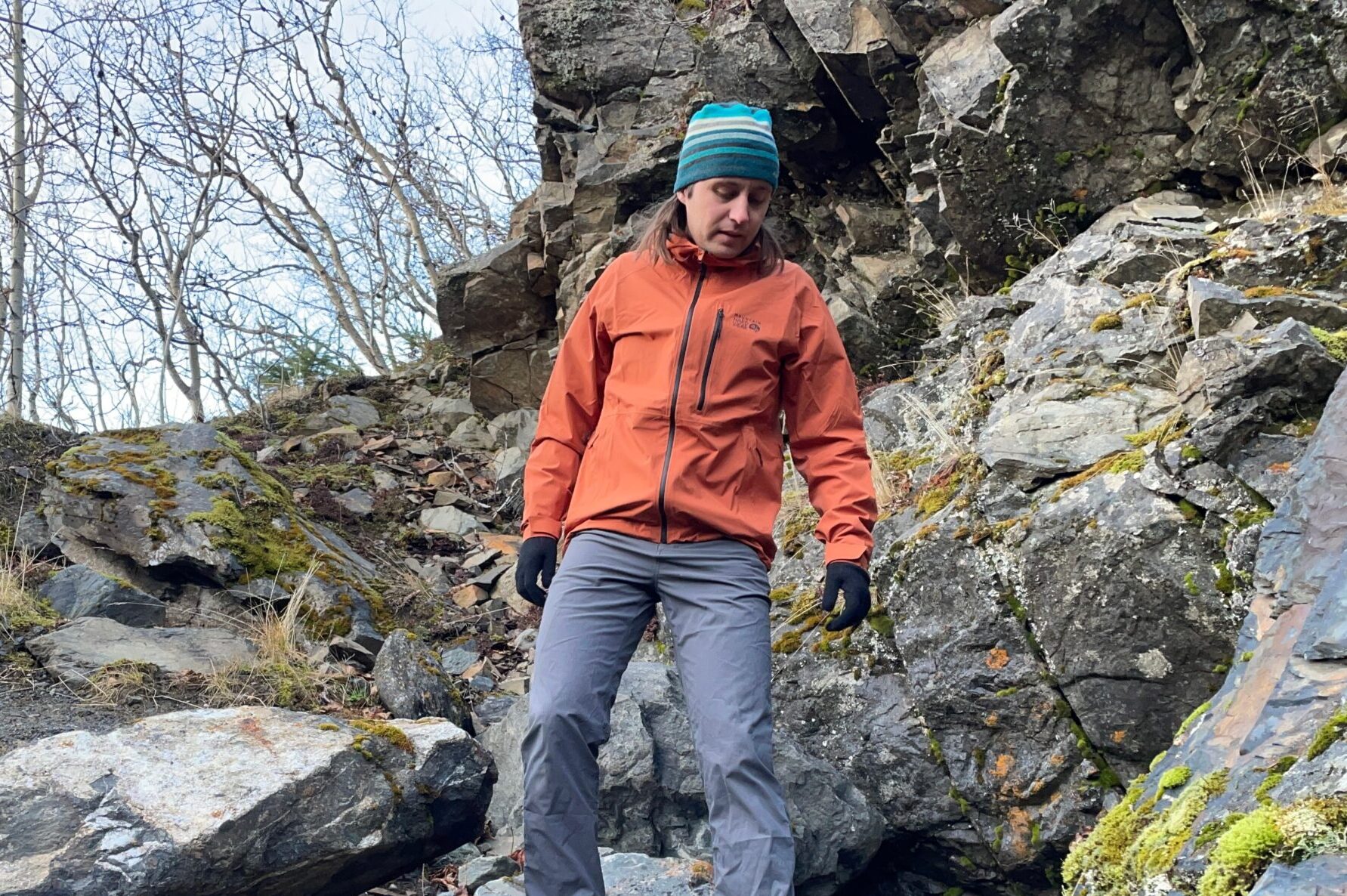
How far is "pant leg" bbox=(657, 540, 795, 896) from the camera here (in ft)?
9.21

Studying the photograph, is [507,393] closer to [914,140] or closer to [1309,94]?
[914,140]

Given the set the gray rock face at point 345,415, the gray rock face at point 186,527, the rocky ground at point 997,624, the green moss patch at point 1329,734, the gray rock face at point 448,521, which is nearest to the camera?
the green moss patch at point 1329,734

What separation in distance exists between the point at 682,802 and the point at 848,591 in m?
1.48

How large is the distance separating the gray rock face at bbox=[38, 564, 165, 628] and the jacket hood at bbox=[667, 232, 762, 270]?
4422mm

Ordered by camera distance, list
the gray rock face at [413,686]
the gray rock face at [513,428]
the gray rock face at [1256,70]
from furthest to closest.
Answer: the gray rock face at [513,428] → the gray rock face at [1256,70] → the gray rock face at [413,686]

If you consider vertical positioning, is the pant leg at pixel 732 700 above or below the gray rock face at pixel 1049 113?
below

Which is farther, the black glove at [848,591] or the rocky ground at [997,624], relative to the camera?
the rocky ground at [997,624]

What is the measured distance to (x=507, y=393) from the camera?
512 inches

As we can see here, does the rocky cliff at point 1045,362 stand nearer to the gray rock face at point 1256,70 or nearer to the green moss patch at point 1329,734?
the gray rock face at point 1256,70

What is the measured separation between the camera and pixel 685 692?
3137 millimetres

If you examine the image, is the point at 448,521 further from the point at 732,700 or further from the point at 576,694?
the point at 732,700

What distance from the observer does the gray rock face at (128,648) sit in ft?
17.1

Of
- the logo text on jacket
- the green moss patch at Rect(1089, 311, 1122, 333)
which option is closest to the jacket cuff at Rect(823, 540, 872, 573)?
the logo text on jacket

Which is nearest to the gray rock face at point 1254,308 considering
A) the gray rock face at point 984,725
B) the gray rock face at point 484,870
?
the gray rock face at point 984,725
